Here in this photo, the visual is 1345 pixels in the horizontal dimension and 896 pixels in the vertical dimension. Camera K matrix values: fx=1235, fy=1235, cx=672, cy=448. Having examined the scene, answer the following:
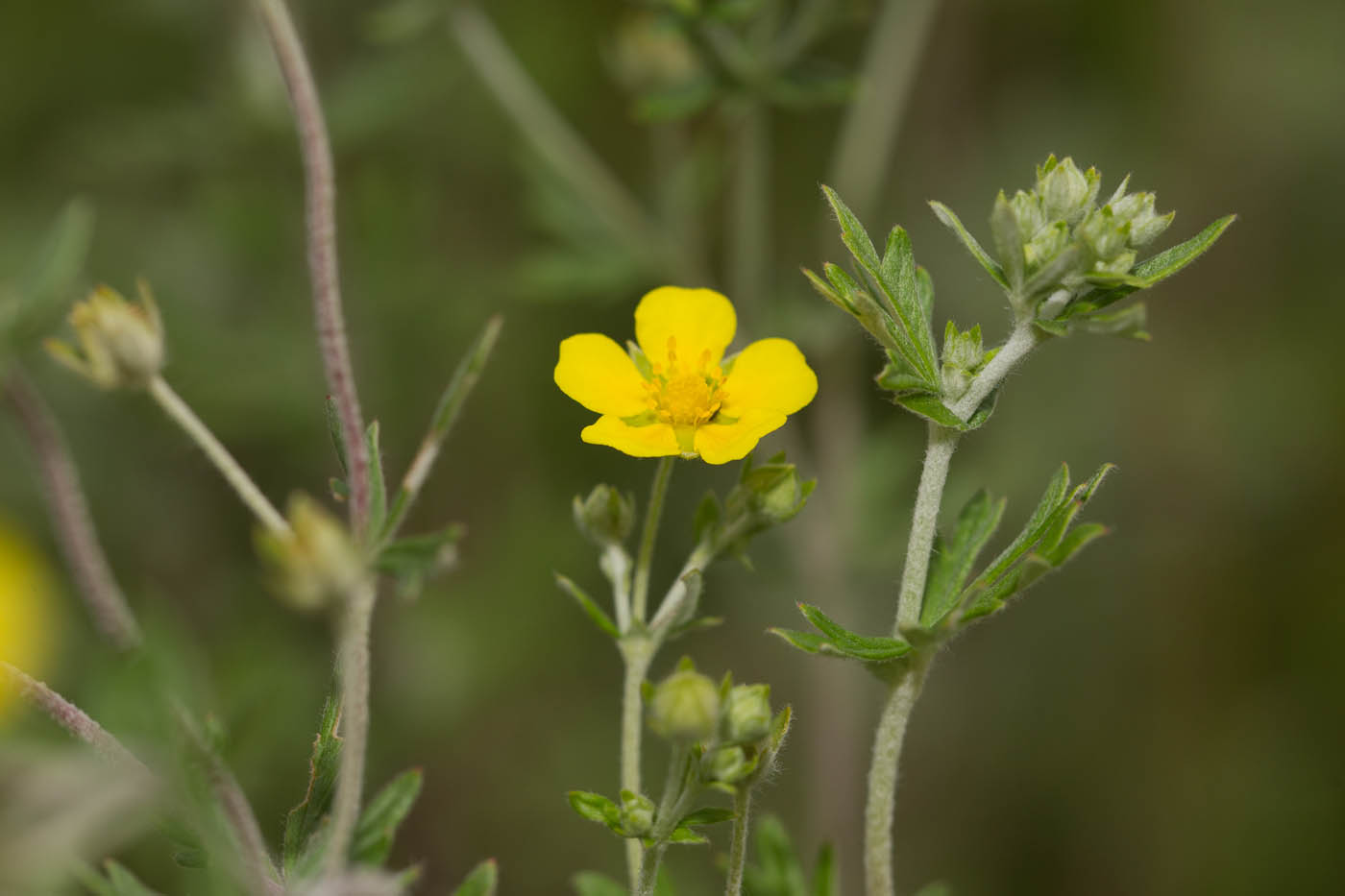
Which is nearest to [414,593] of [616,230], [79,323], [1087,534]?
[79,323]

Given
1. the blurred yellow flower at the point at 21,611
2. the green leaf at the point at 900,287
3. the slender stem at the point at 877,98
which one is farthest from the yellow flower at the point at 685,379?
the slender stem at the point at 877,98

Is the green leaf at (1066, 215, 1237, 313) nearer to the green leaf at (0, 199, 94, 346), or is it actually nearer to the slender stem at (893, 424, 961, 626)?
the slender stem at (893, 424, 961, 626)

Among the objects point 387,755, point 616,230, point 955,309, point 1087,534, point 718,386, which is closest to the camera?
point 1087,534

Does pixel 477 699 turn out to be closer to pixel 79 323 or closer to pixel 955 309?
pixel 955 309

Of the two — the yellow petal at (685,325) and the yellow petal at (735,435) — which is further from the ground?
the yellow petal at (685,325)

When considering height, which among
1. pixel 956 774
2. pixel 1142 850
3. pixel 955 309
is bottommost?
pixel 1142 850

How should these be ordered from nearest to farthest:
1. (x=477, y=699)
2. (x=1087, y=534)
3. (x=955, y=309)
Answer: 1. (x=1087, y=534)
2. (x=477, y=699)
3. (x=955, y=309)

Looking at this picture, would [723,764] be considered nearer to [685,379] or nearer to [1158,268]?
[685,379]

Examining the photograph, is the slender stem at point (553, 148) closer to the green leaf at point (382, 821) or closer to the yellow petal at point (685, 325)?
the yellow petal at point (685, 325)
